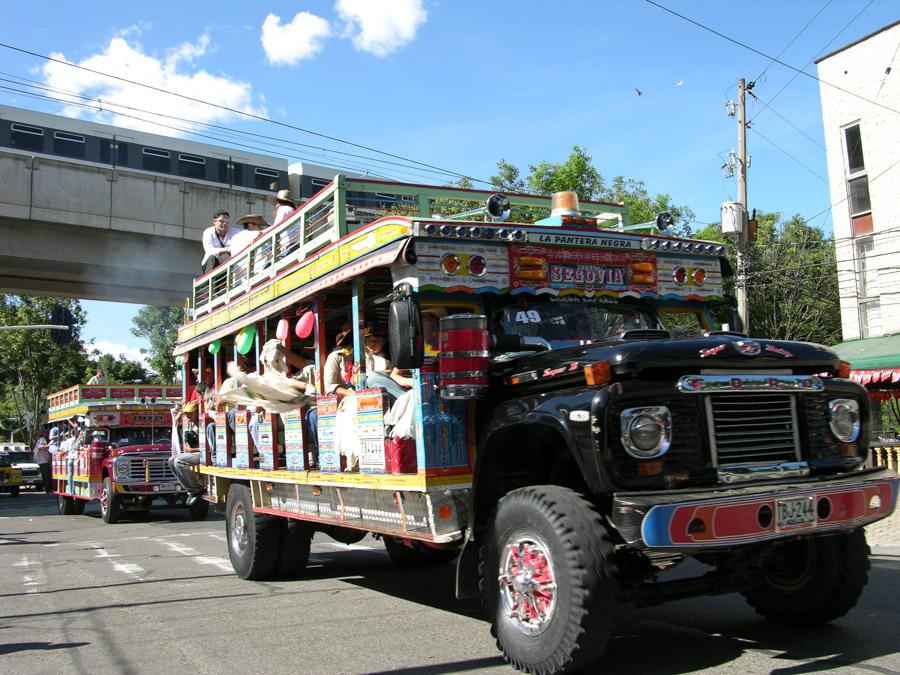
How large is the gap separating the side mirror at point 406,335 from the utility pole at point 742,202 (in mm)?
12051

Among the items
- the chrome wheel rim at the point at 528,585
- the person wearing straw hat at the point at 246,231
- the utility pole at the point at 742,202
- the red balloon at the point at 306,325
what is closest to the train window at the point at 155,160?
the person wearing straw hat at the point at 246,231

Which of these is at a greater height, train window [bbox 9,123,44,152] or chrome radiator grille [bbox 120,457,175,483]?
train window [bbox 9,123,44,152]

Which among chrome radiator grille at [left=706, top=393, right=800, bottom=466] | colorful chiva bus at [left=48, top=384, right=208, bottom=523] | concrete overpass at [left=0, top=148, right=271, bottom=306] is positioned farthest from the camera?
concrete overpass at [left=0, top=148, right=271, bottom=306]

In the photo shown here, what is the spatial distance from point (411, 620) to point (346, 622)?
482 mm

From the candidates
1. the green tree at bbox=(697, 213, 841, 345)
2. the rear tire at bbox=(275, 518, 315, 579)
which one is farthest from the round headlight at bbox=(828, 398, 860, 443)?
the green tree at bbox=(697, 213, 841, 345)

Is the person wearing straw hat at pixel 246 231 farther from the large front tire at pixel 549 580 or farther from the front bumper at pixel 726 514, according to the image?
the front bumper at pixel 726 514

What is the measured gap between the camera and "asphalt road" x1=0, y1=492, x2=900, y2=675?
5031 millimetres

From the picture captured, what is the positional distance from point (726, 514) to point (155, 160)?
77.7 feet

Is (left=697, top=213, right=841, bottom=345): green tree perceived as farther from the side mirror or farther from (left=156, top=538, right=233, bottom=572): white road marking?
the side mirror

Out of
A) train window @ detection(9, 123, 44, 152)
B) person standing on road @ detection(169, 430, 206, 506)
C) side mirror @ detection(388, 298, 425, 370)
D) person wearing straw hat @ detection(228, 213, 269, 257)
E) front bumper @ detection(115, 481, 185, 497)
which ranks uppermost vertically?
train window @ detection(9, 123, 44, 152)

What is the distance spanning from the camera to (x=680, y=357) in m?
4.45

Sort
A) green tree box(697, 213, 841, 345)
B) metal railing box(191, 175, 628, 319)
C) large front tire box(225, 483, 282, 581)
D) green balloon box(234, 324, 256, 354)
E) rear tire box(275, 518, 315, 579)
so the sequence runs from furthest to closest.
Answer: green tree box(697, 213, 841, 345) → green balloon box(234, 324, 256, 354) → rear tire box(275, 518, 315, 579) → large front tire box(225, 483, 282, 581) → metal railing box(191, 175, 628, 319)


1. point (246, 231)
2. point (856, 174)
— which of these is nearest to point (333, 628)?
point (246, 231)

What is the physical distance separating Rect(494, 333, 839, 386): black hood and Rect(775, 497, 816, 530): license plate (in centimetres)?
74
